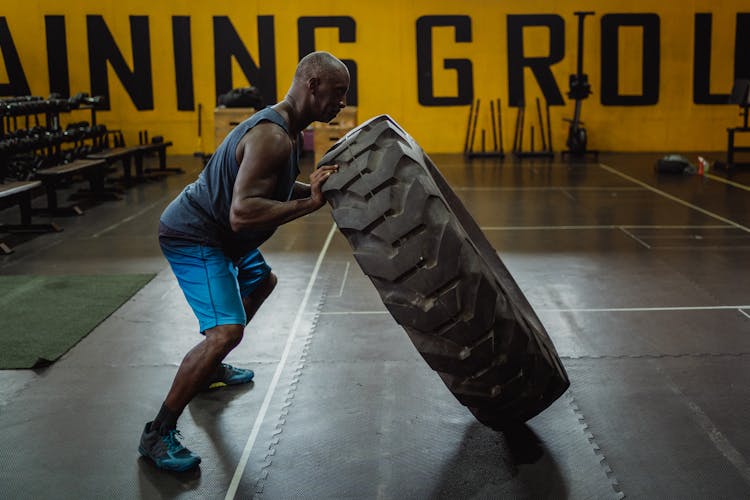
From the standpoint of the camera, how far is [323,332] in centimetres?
407

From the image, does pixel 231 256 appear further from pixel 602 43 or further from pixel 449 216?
pixel 602 43

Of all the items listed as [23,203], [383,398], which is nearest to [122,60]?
[23,203]

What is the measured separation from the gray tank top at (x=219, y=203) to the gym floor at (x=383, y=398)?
2.21 feet

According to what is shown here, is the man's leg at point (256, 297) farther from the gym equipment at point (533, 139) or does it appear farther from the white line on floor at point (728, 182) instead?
the gym equipment at point (533, 139)

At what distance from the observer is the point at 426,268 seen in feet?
7.75

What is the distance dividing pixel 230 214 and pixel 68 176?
619 cm

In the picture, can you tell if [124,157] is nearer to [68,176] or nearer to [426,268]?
[68,176]

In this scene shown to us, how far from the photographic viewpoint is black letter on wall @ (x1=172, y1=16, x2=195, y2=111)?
12.8 m

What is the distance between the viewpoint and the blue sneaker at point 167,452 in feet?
8.49

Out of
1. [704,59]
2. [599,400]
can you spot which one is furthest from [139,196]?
[704,59]

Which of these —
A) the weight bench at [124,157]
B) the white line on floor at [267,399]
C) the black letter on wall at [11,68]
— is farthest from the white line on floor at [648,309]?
the black letter on wall at [11,68]

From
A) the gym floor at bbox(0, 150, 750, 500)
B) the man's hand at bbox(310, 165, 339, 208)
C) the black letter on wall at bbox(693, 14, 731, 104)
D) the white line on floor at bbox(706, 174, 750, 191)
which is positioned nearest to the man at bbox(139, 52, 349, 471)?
the man's hand at bbox(310, 165, 339, 208)

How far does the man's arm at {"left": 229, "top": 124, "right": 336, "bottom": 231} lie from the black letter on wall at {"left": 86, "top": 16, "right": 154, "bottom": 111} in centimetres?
1104

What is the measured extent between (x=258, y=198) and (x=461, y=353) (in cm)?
76
